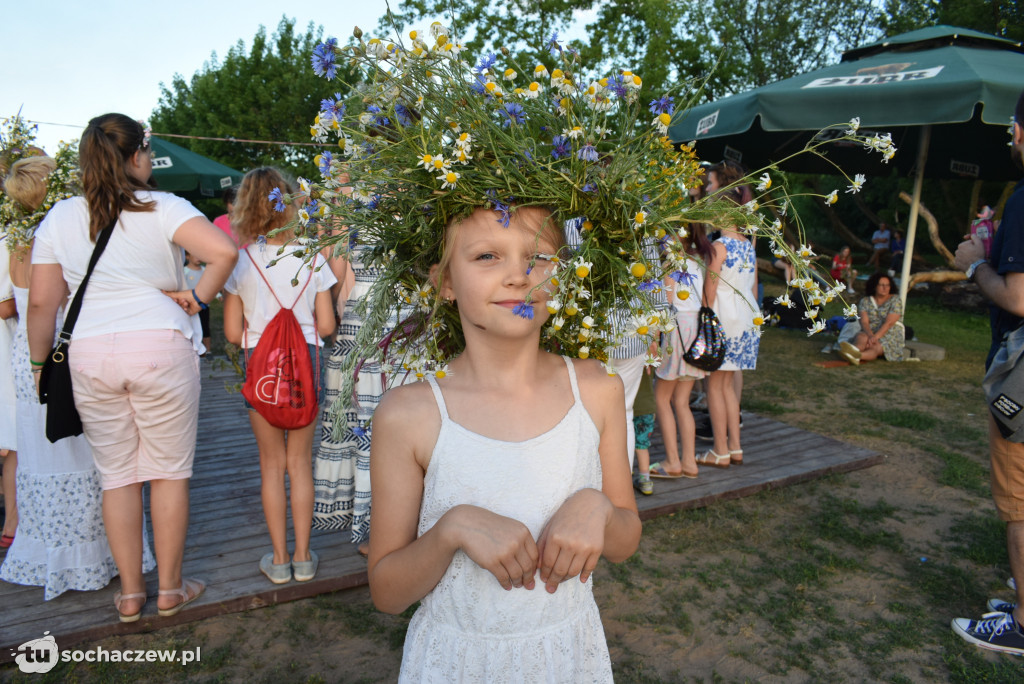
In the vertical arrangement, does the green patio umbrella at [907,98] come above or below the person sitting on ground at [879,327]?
above

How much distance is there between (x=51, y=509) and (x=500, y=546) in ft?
10.3

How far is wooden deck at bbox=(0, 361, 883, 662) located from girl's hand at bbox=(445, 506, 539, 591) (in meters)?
2.55

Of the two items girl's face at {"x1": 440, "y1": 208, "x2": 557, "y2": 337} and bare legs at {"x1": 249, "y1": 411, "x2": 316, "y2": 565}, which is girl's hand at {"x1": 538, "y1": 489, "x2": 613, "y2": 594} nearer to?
girl's face at {"x1": 440, "y1": 208, "x2": 557, "y2": 337}

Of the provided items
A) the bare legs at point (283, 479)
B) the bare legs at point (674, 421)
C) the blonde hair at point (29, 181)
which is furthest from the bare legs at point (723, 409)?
the blonde hair at point (29, 181)

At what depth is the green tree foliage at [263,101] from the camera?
22703 mm

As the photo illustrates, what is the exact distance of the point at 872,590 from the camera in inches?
148

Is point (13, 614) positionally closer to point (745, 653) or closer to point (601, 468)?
point (601, 468)

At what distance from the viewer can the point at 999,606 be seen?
135 inches

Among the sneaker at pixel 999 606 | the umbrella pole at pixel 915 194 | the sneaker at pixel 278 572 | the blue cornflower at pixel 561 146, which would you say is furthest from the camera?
the umbrella pole at pixel 915 194

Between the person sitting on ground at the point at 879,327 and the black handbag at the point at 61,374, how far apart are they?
882 cm

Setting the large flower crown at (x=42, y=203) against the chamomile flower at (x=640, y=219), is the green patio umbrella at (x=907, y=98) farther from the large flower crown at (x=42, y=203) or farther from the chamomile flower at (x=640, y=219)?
the chamomile flower at (x=640, y=219)

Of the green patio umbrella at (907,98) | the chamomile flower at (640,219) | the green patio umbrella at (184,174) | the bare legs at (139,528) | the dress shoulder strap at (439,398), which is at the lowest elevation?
the bare legs at (139,528)

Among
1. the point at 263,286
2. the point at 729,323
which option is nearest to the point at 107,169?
the point at 263,286

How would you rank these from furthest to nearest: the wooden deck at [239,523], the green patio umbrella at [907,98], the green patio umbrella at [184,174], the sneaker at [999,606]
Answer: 1. the green patio umbrella at [184,174]
2. the green patio umbrella at [907,98]
3. the sneaker at [999,606]
4. the wooden deck at [239,523]
